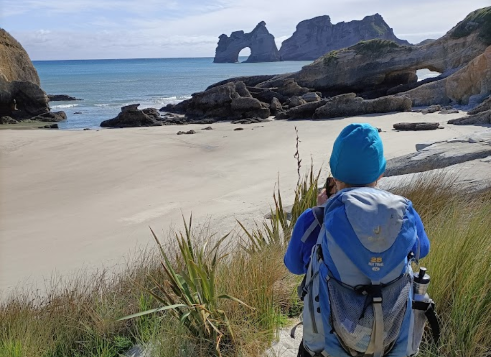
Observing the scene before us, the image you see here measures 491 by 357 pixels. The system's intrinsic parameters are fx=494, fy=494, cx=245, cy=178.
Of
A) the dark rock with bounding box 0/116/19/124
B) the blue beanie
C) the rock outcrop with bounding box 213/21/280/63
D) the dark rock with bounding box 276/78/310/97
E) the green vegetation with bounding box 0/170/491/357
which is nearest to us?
the blue beanie

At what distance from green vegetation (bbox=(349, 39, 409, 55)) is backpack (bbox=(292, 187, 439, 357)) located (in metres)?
31.2

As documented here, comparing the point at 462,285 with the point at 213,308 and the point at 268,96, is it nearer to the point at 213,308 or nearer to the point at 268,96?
the point at 213,308

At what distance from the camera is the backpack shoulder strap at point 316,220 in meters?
2.03

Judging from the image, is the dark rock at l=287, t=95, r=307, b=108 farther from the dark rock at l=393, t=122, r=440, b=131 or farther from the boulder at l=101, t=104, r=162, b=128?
the dark rock at l=393, t=122, r=440, b=131

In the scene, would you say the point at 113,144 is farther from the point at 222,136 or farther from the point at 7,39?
the point at 7,39

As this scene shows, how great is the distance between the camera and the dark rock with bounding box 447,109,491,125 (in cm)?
1412

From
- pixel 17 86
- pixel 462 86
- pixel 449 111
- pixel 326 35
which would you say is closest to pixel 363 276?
pixel 449 111

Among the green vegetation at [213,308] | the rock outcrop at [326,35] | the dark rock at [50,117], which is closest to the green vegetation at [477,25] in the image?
the dark rock at [50,117]

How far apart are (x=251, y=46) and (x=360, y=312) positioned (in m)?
174

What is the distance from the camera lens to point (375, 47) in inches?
1227

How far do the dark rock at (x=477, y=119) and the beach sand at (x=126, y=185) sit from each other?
698 millimetres

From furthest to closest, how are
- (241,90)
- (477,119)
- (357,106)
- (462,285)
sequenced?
(241,90) → (357,106) → (477,119) → (462,285)

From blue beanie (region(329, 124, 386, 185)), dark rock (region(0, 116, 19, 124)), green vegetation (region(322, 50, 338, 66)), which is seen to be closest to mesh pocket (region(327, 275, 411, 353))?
blue beanie (region(329, 124, 386, 185))

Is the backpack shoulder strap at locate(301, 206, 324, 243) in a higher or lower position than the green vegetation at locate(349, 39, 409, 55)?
lower
